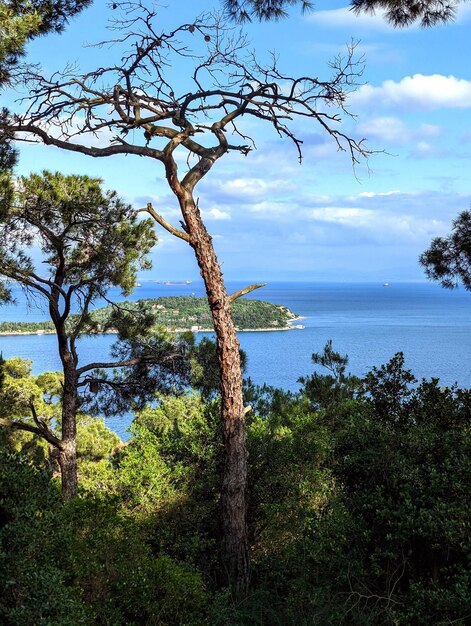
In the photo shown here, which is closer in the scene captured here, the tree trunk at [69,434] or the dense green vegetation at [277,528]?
the dense green vegetation at [277,528]

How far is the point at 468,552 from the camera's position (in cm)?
384

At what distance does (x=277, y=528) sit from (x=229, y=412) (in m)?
1.51

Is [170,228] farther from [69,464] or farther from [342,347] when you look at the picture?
[342,347]

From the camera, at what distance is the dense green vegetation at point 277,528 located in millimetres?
2783

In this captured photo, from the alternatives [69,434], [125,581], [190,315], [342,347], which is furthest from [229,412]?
[342,347]

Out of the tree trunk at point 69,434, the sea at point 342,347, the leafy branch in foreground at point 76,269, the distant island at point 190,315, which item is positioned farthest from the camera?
the sea at point 342,347

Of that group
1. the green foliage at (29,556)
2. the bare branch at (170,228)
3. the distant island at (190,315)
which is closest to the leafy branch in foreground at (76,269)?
the distant island at (190,315)

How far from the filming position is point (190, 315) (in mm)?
26484

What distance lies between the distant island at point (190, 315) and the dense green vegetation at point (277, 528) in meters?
2.85

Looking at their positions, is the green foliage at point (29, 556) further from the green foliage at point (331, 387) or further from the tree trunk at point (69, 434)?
the green foliage at point (331, 387)

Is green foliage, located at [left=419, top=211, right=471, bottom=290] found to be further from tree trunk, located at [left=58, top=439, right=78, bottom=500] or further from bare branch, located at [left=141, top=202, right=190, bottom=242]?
tree trunk, located at [left=58, top=439, right=78, bottom=500]

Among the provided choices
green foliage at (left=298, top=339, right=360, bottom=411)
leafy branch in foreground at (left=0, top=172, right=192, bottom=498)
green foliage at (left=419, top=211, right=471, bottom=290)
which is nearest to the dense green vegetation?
leafy branch in foreground at (left=0, top=172, right=192, bottom=498)

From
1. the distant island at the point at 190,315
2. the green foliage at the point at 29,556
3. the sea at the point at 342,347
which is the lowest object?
the sea at the point at 342,347

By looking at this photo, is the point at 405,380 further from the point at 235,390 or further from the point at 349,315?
the point at 349,315
